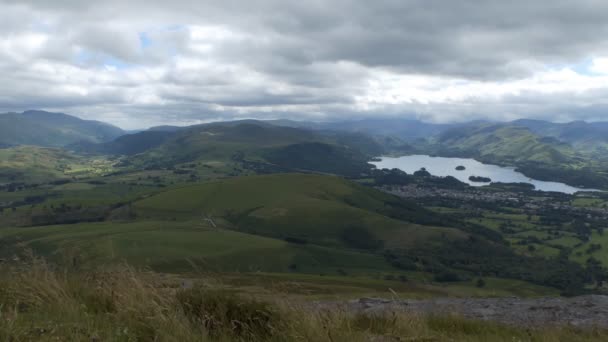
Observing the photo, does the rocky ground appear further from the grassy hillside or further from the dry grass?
the grassy hillside

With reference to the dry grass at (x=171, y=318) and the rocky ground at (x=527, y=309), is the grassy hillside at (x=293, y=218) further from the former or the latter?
the dry grass at (x=171, y=318)

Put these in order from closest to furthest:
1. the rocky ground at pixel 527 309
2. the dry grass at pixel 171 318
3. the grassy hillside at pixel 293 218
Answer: the dry grass at pixel 171 318 < the rocky ground at pixel 527 309 < the grassy hillside at pixel 293 218

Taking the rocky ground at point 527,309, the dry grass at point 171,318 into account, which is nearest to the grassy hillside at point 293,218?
the rocky ground at point 527,309

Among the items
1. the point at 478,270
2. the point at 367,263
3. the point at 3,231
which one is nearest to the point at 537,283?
the point at 478,270

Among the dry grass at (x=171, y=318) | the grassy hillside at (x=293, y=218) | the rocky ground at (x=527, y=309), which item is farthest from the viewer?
the grassy hillside at (x=293, y=218)

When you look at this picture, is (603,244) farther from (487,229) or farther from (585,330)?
(585,330)
